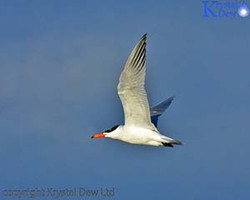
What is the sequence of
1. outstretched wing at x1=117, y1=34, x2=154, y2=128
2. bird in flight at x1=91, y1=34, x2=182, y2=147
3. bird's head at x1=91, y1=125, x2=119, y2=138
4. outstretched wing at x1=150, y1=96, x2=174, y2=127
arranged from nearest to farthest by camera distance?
outstretched wing at x1=117, y1=34, x2=154, y2=128, bird in flight at x1=91, y1=34, x2=182, y2=147, bird's head at x1=91, y1=125, x2=119, y2=138, outstretched wing at x1=150, y1=96, x2=174, y2=127

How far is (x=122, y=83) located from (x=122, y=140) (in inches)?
90.7

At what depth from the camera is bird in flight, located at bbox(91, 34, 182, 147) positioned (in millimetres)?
24984

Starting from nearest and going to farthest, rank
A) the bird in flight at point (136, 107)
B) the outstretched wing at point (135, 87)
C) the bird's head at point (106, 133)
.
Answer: the outstretched wing at point (135, 87)
the bird in flight at point (136, 107)
the bird's head at point (106, 133)

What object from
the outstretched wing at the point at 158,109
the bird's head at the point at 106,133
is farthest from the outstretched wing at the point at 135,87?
the outstretched wing at the point at 158,109

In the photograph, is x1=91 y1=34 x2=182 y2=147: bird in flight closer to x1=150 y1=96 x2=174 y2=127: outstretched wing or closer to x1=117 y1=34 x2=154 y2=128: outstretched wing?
x1=117 y1=34 x2=154 y2=128: outstretched wing

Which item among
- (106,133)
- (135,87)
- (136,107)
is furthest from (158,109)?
(135,87)

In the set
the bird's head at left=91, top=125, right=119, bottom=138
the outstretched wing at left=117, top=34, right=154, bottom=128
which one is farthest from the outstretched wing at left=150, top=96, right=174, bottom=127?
the outstretched wing at left=117, top=34, right=154, bottom=128

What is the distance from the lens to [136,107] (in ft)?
84.6

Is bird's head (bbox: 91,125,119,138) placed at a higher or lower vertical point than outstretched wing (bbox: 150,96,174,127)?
lower

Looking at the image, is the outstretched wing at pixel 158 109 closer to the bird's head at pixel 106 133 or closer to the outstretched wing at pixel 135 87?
the bird's head at pixel 106 133

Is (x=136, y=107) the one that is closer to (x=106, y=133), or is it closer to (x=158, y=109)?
(x=106, y=133)

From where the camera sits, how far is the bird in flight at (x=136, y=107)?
984 inches

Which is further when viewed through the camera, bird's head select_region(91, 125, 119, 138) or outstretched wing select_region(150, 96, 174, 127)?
outstretched wing select_region(150, 96, 174, 127)

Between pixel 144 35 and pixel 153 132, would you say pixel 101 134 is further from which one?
pixel 144 35
